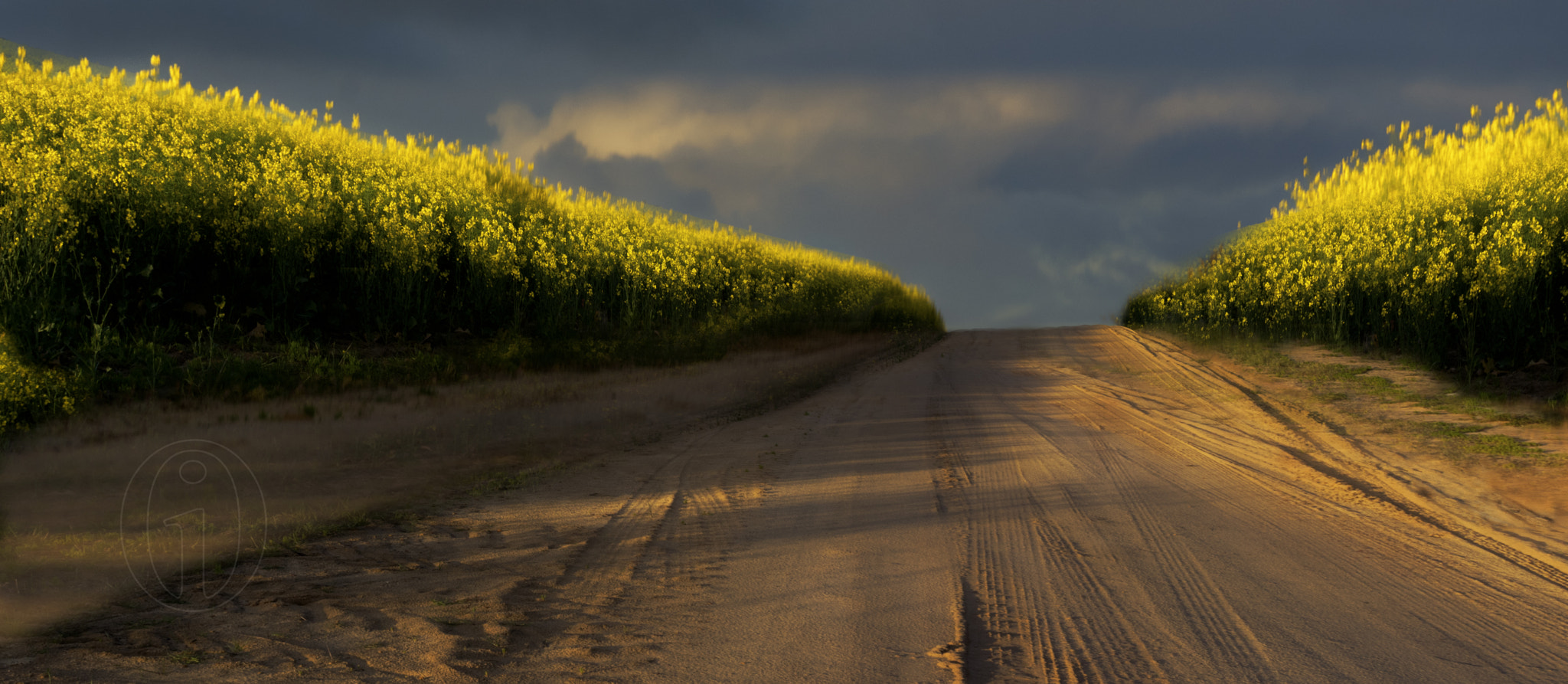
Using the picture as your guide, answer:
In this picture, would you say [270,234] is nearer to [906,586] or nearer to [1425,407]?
[906,586]

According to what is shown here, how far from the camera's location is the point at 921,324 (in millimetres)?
40781

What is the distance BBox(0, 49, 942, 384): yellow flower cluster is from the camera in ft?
39.2

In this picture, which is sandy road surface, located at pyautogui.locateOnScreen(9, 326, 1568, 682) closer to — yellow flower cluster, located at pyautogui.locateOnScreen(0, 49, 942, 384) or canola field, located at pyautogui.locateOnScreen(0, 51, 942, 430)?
canola field, located at pyautogui.locateOnScreen(0, 51, 942, 430)

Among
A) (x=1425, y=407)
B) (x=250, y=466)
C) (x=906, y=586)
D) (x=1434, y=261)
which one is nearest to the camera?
(x=906, y=586)

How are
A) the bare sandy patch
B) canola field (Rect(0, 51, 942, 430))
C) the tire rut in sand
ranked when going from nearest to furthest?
the tire rut in sand, the bare sandy patch, canola field (Rect(0, 51, 942, 430))

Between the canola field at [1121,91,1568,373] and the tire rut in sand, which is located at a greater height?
the canola field at [1121,91,1568,373]

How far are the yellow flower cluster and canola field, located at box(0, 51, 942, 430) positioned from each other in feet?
0.13

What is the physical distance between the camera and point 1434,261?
1347cm

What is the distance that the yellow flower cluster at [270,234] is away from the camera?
11945 millimetres

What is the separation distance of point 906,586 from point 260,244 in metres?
14.5
